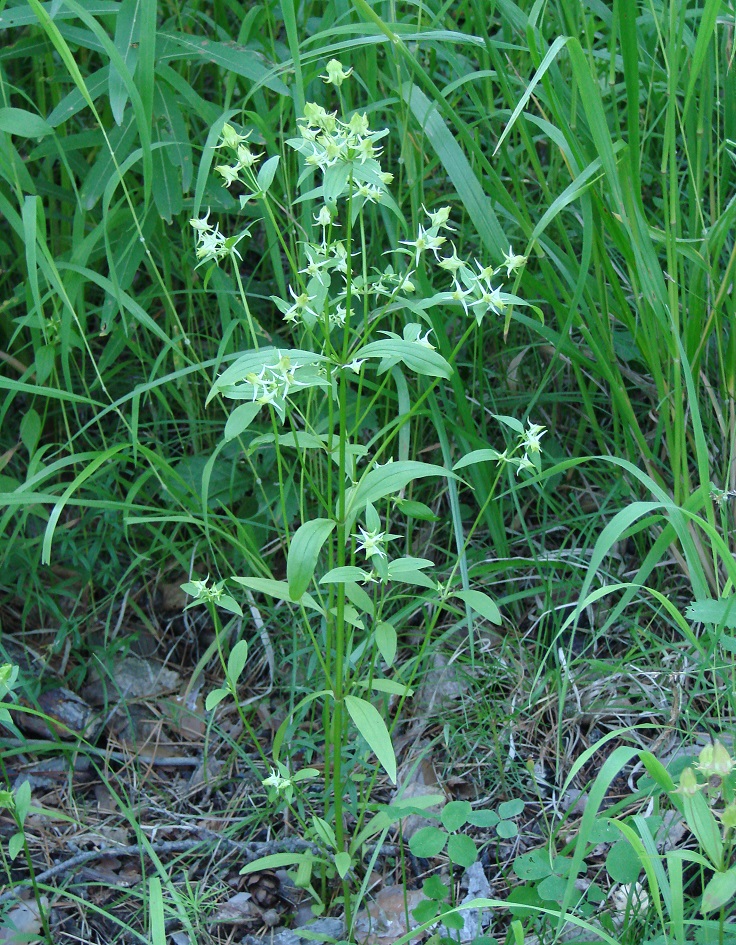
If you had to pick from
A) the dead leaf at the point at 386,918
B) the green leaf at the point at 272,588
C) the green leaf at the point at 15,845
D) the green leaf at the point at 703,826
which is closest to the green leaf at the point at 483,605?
the green leaf at the point at 272,588

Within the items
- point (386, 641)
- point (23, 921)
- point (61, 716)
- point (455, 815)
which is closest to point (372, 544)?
point (386, 641)

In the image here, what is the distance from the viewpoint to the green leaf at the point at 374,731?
3.79 feet

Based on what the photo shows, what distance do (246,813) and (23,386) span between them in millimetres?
832

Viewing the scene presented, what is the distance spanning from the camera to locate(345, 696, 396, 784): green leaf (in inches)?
45.5

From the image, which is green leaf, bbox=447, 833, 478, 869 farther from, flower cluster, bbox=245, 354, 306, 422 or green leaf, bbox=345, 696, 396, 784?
flower cluster, bbox=245, 354, 306, 422

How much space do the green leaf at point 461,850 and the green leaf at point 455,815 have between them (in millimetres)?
17

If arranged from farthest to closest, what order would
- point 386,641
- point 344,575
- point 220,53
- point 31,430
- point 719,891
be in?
point 31,430, point 220,53, point 386,641, point 344,575, point 719,891

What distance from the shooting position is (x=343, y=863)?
1.29 meters

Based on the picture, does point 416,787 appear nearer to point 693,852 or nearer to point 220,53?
point 693,852

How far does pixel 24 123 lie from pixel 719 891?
1.53 m

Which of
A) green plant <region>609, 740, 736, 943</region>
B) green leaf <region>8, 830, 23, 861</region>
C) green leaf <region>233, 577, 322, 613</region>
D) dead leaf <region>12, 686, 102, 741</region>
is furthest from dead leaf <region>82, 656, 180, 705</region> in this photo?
green plant <region>609, 740, 736, 943</region>

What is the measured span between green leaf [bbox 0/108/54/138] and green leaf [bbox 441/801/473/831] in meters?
1.28

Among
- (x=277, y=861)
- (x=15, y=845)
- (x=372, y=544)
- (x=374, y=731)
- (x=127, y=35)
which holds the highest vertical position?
(x=127, y=35)

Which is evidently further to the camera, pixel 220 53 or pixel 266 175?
pixel 220 53
